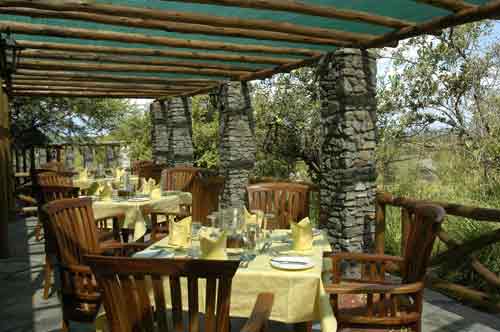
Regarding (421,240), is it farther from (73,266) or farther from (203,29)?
(203,29)

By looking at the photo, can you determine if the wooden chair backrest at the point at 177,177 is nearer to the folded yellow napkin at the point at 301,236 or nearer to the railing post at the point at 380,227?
the railing post at the point at 380,227

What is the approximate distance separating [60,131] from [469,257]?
15.1m

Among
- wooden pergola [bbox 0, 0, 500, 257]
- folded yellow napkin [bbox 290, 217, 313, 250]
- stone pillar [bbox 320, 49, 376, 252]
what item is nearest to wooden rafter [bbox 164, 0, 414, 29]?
wooden pergola [bbox 0, 0, 500, 257]

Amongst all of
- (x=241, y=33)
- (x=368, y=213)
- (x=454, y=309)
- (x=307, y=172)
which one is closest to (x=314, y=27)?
(x=241, y=33)

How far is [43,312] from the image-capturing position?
3229 millimetres

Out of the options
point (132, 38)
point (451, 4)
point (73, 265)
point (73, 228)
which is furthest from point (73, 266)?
point (451, 4)

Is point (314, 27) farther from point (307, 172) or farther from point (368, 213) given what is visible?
point (307, 172)

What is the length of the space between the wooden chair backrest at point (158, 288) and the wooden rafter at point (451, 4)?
2.74 m

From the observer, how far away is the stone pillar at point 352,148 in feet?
14.3

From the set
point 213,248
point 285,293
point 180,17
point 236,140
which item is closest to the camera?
point 285,293

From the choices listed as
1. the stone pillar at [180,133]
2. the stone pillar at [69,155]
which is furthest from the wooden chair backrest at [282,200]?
the stone pillar at [69,155]

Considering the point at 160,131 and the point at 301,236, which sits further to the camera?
the point at 160,131

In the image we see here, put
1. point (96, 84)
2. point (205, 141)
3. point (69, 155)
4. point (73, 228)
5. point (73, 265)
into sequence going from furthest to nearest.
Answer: point (205, 141) → point (69, 155) → point (96, 84) → point (73, 228) → point (73, 265)

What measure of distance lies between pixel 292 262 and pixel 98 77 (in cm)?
543
